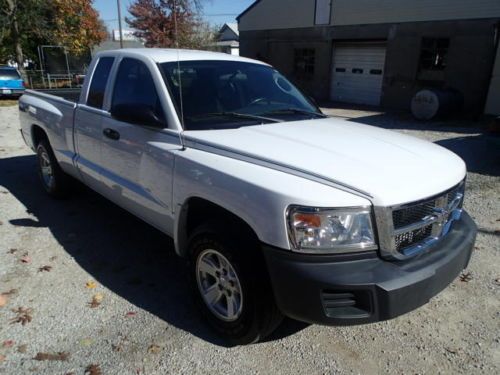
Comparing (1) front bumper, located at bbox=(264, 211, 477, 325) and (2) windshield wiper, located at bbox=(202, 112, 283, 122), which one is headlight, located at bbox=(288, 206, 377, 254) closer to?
(1) front bumper, located at bbox=(264, 211, 477, 325)

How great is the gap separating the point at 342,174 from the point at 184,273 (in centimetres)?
205

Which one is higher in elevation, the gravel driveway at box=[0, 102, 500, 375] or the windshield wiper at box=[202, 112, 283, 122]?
the windshield wiper at box=[202, 112, 283, 122]

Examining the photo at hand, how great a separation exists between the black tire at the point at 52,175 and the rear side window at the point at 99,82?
4.67 ft

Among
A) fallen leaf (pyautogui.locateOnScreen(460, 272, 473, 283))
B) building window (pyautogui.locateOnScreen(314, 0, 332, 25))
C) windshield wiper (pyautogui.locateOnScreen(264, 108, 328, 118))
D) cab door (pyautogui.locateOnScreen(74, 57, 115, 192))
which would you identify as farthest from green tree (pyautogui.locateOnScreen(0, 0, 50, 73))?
fallen leaf (pyautogui.locateOnScreen(460, 272, 473, 283))

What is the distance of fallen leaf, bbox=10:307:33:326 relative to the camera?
304cm

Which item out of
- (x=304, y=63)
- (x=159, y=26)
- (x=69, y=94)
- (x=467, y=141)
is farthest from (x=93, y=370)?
(x=159, y=26)

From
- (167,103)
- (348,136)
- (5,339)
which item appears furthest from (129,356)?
(348,136)

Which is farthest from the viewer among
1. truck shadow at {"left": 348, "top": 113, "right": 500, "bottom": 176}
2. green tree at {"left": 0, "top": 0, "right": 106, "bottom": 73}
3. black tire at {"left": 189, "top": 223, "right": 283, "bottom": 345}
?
green tree at {"left": 0, "top": 0, "right": 106, "bottom": 73}

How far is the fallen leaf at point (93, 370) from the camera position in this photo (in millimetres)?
2551

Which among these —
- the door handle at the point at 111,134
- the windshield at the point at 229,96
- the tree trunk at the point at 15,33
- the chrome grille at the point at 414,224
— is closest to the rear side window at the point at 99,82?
the door handle at the point at 111,134

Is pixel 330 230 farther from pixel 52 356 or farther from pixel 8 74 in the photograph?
pixel 8 74

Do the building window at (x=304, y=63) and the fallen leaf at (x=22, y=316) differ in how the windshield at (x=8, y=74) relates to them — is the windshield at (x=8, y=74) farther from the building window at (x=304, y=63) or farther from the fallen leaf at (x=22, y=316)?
the fallen leaf at (x=22, y=316)

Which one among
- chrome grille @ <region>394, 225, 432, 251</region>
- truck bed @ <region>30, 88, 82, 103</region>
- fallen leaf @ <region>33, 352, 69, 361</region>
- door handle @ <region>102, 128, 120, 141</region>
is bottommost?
fallen leaf @ <region>33, 352, 69, 361</region>

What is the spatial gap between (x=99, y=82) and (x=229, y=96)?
1597 millimetres
